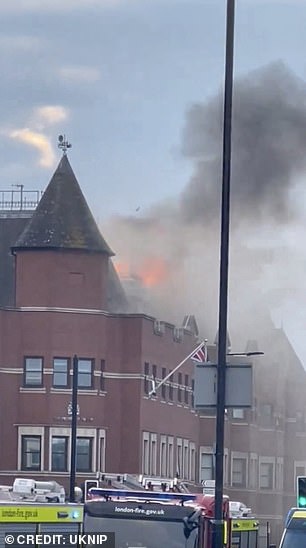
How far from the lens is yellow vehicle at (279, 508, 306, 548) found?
30.8 metres

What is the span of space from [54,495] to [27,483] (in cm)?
132

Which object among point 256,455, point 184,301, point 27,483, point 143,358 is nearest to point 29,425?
Answer: point 143,358

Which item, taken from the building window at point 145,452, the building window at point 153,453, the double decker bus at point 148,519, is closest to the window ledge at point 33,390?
the building window at point 145,452

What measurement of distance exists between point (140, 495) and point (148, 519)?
3.23 ft

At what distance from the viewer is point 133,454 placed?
85.9 m

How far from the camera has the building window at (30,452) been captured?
8338 cm

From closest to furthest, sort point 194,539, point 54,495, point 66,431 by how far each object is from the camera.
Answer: point 194,539
point 54,495
point 66,431

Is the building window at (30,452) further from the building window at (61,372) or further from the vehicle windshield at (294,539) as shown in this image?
the vehicle windshield at (294,539)

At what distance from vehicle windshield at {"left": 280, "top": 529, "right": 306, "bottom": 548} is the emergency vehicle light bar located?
14.7 feet

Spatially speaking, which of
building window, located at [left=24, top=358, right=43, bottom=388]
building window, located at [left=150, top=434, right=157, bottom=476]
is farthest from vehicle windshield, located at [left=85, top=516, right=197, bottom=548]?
building window, located at [left=150, top=434, right=157, bottom=476]

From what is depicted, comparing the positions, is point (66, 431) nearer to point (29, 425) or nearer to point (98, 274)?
point (29, 425)

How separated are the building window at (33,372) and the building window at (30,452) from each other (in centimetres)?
291

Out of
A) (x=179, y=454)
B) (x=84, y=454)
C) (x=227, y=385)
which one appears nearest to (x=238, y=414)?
(x=179, y=454)

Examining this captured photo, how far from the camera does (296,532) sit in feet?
102
